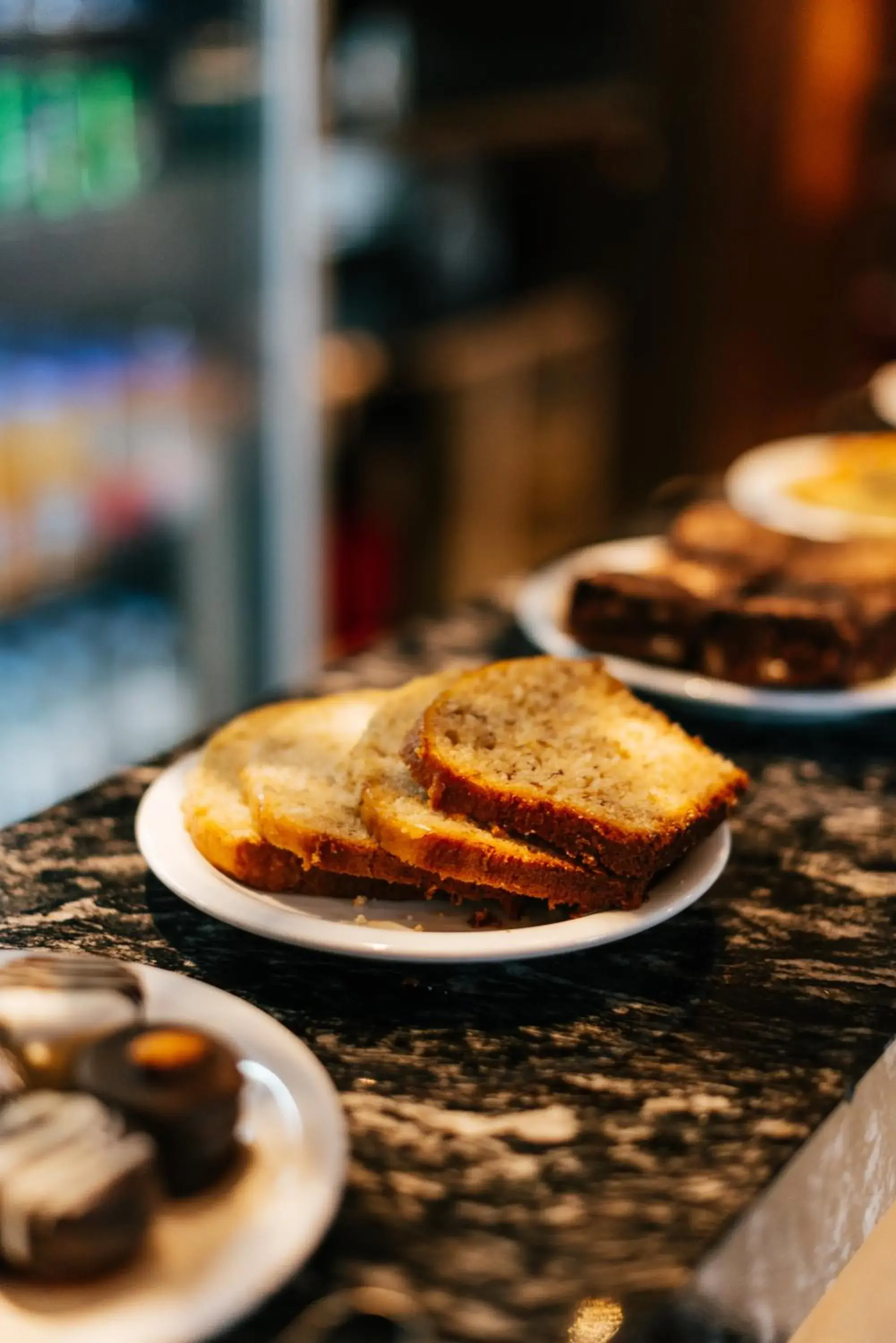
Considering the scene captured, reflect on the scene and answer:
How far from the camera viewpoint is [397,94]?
3902 mm

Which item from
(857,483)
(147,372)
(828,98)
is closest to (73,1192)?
(857,483)

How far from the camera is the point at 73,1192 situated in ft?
2.54

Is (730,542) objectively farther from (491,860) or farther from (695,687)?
(491,860)

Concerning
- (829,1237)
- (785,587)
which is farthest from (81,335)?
(829,1237)

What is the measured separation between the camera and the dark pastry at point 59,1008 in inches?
34.3

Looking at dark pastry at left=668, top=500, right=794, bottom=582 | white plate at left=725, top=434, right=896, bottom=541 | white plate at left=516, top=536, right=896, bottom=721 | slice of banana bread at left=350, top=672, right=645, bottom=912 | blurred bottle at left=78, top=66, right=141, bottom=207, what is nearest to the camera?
slice of banana bread at left=350, top=672, right=645, bottom=912

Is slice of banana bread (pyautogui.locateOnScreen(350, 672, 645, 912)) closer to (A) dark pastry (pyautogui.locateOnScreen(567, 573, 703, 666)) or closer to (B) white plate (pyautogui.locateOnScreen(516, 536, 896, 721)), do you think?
(B) white plate (pyautogui.locateOnScreen(516, 536, 896, 721))

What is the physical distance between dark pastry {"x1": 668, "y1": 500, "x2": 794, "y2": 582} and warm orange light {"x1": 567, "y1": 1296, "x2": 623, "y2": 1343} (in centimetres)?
117

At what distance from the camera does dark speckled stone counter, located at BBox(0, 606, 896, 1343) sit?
2.85 ft

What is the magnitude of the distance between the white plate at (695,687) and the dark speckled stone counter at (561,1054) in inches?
7.2

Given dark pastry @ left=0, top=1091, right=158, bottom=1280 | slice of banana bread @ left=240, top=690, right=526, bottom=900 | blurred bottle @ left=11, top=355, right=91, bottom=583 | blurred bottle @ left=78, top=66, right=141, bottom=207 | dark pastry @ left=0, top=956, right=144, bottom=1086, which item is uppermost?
blurred bottle @ left=78, top=66, right=141, bottom=207

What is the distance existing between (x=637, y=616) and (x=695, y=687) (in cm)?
13

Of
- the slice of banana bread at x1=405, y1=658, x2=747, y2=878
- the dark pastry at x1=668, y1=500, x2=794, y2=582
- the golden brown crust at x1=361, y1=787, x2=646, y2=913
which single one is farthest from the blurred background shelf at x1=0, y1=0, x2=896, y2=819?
the golden brown crust at x1=361, y1=787, x2=646, y2=913

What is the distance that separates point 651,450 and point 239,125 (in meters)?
2.43
